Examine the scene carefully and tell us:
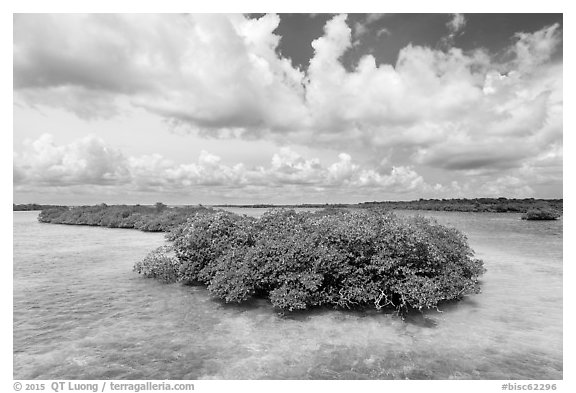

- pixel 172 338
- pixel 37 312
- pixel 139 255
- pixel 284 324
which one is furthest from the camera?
pixel 139 255

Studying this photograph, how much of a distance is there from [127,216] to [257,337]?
1842 inches

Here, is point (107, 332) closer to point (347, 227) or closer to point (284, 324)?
point (284, 324)

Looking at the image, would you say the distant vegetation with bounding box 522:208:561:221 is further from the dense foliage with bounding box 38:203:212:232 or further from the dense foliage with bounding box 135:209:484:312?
the dense foliage with bounding box 135:209:484:312

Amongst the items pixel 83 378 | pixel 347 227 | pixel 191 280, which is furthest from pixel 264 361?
pixel 191 280

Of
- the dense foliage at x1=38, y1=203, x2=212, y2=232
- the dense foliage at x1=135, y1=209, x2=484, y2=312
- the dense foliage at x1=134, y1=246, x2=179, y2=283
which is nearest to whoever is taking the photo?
the dense foliage at x1=135, y1=209, x2=484, y2=312

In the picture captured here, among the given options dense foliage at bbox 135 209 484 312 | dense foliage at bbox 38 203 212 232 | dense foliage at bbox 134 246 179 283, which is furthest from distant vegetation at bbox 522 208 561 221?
dense foliage at bbox 134 246 179 283

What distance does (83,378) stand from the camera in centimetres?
774

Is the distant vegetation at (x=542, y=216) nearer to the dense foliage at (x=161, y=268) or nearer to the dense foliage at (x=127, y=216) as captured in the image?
the dense foliage at (x=127, y=216)

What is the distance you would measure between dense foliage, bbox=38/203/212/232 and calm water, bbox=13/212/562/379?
28.1 metres

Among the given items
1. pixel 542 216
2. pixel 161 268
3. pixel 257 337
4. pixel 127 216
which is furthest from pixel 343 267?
pixel 542 216

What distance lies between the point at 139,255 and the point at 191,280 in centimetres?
1014

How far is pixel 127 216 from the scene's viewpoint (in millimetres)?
51188

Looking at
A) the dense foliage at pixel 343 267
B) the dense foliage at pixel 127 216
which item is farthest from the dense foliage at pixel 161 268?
the dense foliage at pixel 127 216

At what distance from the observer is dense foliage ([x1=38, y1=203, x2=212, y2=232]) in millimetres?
44188
